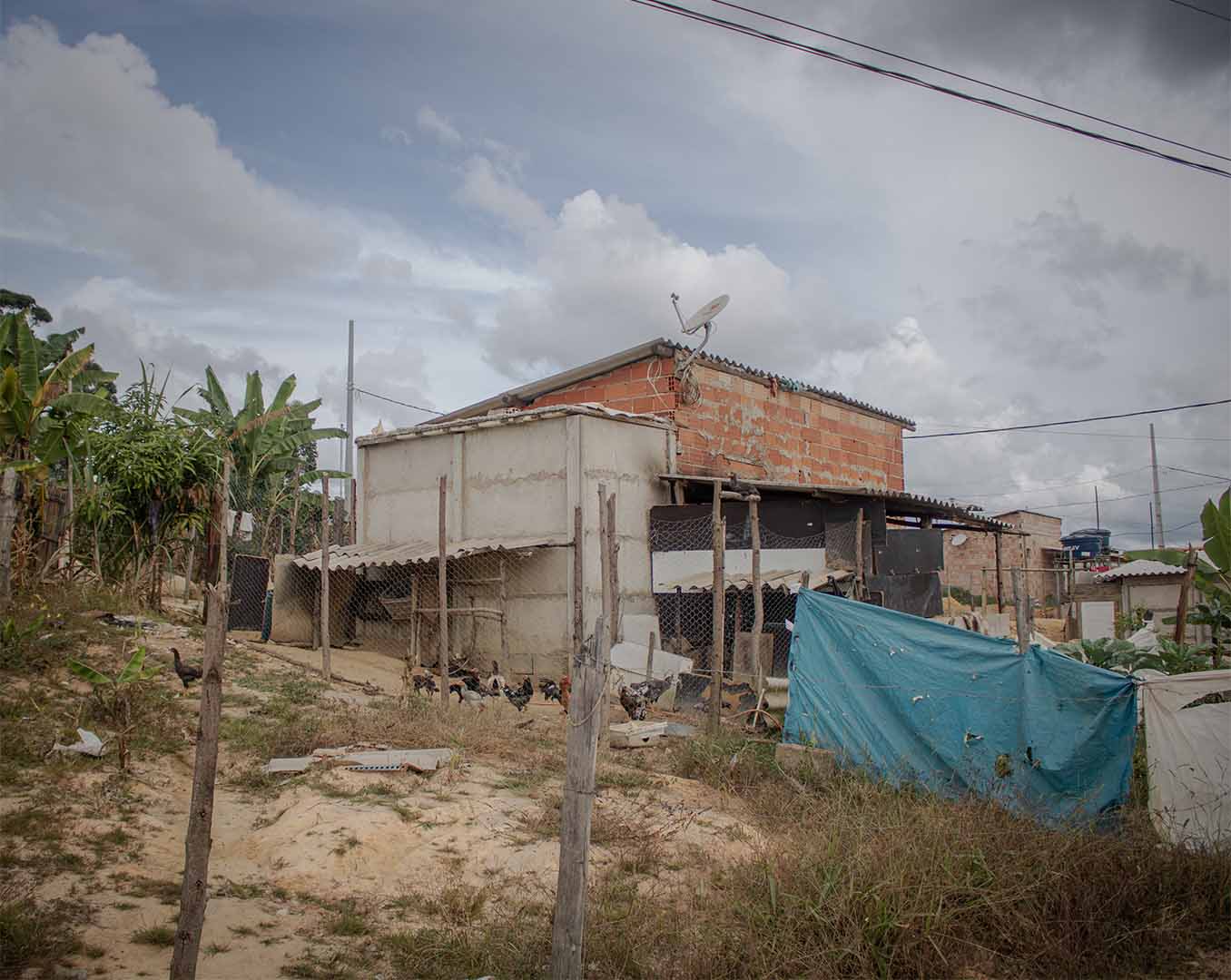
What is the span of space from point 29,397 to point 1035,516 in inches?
1109

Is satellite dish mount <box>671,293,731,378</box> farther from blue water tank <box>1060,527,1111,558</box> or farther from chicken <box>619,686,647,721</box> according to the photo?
blue water tank <box>1060,527,1111,558</box>

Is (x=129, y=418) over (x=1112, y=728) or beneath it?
over

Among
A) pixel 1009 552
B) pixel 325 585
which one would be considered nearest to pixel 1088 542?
pixel 1009 552

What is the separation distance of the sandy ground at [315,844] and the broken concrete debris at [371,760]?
14 centimetres

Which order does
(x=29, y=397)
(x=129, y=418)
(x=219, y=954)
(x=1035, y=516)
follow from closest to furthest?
1. (x=219, y=954)
2. (x=29, y=397)
3. (x=129, y=418)
4. (x=1035, y=516)

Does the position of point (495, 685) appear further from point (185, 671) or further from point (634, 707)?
point (185, 671)

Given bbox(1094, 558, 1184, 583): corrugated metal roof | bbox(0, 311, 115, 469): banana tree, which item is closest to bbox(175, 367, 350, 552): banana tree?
bbox(0, 311, 115, 469): banana tree

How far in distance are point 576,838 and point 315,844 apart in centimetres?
277

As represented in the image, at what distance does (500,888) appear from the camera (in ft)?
18.3

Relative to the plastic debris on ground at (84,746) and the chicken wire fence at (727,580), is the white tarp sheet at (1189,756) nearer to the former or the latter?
the chicken wire fence at (727,580)

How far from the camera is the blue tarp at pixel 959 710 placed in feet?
21.1

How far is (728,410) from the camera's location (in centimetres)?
1656

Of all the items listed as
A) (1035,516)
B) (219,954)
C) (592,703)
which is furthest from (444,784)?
(1035,516)

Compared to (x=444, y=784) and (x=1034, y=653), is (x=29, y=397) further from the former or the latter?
(x=1034, y=653)
